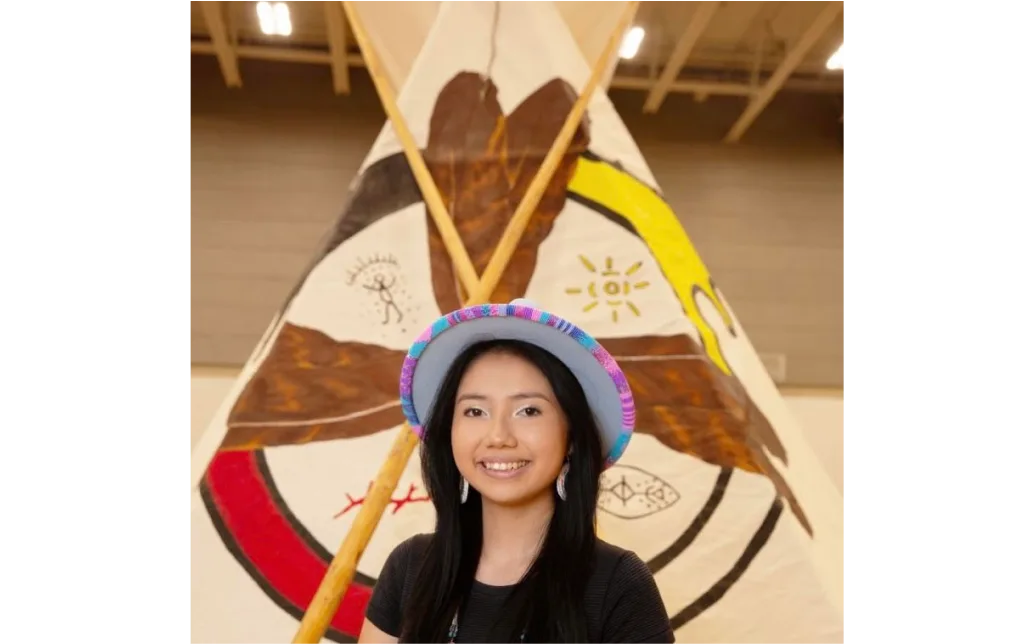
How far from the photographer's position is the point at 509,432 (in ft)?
3.21

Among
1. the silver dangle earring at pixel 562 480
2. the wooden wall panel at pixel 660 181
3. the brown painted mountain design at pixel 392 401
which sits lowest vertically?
the silver dangle earring at pixel 562 480

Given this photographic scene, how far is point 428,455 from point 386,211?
1.16 m

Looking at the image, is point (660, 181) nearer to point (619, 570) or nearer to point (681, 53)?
point (681, 53)

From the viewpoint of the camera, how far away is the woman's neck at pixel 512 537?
39.2 inches

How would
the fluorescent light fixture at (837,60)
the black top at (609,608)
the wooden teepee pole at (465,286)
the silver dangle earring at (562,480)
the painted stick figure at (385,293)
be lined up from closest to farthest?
the black top at (609,608) < the silver dangle earring at (562,480) < the wooden teepee pole at (465,286) < the painted stick figure at (385,293) < the fluorescent light fixture at (837,60)

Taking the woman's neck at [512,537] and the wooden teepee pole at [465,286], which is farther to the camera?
the wooden teepee pole at [465,286]

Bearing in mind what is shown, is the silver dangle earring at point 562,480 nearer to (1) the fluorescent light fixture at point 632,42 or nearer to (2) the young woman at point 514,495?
(2) the young woman at point 514,495

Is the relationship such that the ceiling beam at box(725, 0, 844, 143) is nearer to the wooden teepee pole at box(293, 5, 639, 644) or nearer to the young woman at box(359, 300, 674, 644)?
the wooden teepee pole at box(293, 5, 639, 644)

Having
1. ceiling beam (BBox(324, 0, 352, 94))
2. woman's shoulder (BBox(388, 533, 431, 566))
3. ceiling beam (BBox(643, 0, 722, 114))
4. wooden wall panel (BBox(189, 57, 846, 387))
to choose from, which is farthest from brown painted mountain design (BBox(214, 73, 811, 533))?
wooden wall panel (BBox(189, 57, 846, 387))

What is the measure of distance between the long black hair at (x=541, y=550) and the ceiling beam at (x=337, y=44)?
3.84m

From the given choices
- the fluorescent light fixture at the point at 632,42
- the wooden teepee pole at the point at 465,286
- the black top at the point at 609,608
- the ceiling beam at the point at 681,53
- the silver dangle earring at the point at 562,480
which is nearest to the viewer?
the black top at the point at 609,608

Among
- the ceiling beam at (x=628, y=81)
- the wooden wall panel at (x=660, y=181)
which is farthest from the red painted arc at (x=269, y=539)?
the ceiling beam at (x=628, y=81)

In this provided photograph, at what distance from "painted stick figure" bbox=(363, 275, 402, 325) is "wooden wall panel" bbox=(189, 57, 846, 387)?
11.2 feet
